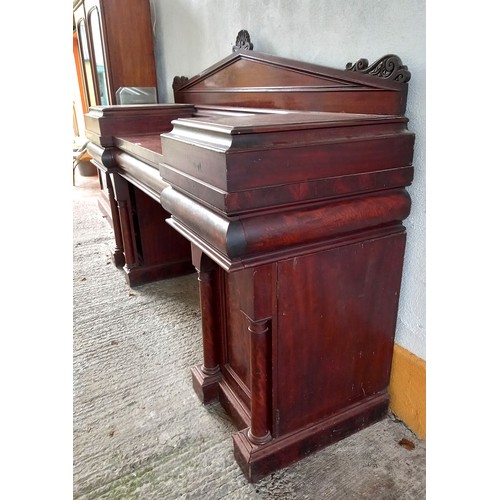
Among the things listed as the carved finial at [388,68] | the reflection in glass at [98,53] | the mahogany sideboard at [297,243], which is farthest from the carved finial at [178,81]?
the carved finial at [388,68]

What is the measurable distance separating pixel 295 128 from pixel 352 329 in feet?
2.07

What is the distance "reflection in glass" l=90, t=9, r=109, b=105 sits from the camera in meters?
3.10

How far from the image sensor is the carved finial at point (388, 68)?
1148 mm

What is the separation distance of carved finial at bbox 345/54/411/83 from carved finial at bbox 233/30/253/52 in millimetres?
768

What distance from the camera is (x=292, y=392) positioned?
1220 mm

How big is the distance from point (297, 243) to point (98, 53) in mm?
2975

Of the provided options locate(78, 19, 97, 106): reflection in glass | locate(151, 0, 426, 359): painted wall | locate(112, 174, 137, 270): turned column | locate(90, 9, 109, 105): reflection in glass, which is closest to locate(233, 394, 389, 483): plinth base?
locate(151, 0, 426, 359): painted wall

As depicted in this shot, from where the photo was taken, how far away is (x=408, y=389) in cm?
136

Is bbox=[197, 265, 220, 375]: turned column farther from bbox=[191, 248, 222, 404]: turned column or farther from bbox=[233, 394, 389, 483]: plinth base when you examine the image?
bbox=[233, 394, 389, 483]: plinth base

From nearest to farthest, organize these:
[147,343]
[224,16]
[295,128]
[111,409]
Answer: [295,128] < [111,409] < [147,343] < [224,16]

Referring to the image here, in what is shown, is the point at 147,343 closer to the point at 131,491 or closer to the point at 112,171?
the point at 131,491

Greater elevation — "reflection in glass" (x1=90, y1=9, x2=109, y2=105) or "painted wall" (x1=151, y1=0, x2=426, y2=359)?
Result: "reflection in glass" (x1=90, y1=9, x2=109, y2=105)

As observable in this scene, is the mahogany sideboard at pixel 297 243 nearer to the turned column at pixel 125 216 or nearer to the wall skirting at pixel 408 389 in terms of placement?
the wall skirting at pixel 408 389

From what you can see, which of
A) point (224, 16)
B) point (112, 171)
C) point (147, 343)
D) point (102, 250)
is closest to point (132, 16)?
point (224, 16)
